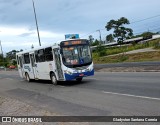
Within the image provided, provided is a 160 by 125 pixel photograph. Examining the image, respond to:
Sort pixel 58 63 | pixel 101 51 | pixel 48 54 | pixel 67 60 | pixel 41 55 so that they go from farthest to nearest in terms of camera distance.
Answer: pixel 101 51
pixel 41 55
pixel 48 54
pixel 58 63
pixel 67 60

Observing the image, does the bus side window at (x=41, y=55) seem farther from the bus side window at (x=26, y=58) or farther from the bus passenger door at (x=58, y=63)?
the bus side window at (x=26, y=58)

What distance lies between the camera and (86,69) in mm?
17797

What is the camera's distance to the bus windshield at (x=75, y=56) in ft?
56.8

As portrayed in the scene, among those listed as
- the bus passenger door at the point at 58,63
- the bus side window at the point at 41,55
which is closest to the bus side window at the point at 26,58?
the bus side window at the point at 41,55

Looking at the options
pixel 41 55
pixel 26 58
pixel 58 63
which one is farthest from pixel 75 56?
pixel 26 58

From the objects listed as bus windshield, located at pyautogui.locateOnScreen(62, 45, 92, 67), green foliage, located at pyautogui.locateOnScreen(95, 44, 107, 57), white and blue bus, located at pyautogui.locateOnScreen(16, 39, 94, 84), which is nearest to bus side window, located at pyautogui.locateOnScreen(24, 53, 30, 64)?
white and blue bus, located at pyautogui.locateOnScreen(16, 39, 94, 84)

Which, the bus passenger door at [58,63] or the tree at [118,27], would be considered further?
the tree at [118,27]

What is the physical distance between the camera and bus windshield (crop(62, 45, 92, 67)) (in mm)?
17312

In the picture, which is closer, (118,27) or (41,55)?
(41,55)

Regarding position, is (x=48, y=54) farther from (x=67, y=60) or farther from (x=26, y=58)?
(x=26, y=58)

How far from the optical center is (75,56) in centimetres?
1742

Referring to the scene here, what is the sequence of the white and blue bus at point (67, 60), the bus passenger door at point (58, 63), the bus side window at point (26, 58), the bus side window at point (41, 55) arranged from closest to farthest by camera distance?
the white and blue bus at point (67, 60) → the bus passenger door at point (58, 63) → the bus side window at point (41, 55) → the bus side window at point (26, 58)

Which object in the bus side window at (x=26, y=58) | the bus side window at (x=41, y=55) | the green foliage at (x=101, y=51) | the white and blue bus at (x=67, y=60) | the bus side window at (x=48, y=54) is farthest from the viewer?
the green foliage at (x=101, y=51)

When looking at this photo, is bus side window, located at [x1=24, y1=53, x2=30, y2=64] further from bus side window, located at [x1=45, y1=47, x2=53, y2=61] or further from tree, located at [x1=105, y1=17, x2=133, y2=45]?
tree, located at [x1=105, y1=17, x2=133, y2=45]
